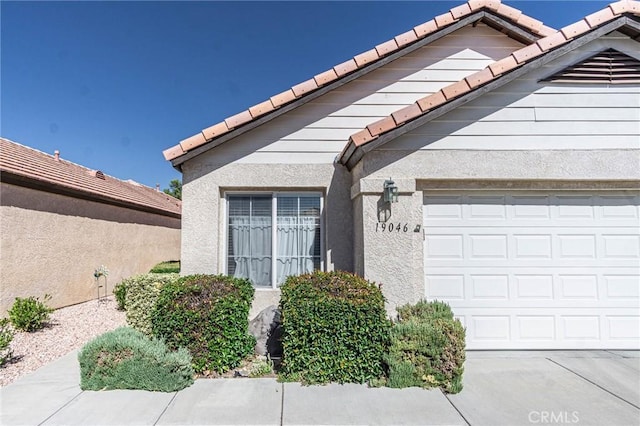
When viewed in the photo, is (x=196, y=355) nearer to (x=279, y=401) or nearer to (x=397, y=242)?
(x=279, y=401)

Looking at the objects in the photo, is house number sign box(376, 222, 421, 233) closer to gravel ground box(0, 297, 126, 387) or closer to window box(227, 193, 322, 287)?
window box(227, 193, 322, 287)

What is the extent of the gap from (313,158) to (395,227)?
2.52m

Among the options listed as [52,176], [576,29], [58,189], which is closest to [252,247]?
[576,29]

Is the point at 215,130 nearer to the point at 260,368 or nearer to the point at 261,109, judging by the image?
the point at 261,109

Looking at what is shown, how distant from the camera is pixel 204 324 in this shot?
16.8ft

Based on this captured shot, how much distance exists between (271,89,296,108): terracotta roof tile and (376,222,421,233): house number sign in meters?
3.32

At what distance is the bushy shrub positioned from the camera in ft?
15.1

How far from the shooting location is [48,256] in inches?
392

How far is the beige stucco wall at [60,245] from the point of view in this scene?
8758 mm

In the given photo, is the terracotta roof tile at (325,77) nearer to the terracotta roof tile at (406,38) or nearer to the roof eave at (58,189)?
the terracotta roof tile at (406,38)

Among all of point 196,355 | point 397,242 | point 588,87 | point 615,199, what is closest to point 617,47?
point 588,87

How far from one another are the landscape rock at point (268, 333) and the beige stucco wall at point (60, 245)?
7.23 m

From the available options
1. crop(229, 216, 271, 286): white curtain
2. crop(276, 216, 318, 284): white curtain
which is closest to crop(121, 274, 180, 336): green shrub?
crop(229, 216, 271, 286): white curtain

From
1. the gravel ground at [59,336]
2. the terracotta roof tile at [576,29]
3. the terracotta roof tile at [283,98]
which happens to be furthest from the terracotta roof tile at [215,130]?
the terracotta roof tile at [576,29]
